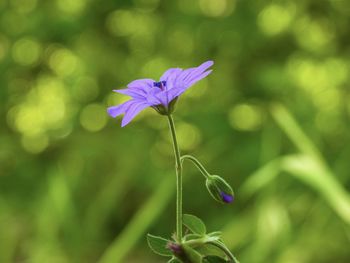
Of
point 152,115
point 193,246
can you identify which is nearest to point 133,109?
point 193,246

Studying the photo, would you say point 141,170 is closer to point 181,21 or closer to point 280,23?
point 181,21

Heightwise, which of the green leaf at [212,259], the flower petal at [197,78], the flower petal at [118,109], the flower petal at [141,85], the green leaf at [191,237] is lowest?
the green leaf at [212,259]

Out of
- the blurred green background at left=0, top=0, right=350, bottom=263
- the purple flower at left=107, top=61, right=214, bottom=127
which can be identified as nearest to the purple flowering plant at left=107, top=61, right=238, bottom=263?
the purple flower at left=107, top=61, right=214, bottom=127

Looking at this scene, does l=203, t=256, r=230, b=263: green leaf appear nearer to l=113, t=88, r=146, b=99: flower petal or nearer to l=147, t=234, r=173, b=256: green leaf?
l=147, t=234, r=173, b=256: green leaf

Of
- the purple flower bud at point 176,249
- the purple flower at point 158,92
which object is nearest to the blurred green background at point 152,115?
the purple flower at point 158,92

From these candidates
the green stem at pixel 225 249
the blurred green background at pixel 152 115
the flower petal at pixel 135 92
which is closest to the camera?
the green stem at pixel 225 249

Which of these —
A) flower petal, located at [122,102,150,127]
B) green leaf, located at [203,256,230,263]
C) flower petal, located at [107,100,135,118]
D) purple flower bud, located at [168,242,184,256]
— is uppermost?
flower petal, located at [107,100,135,118]

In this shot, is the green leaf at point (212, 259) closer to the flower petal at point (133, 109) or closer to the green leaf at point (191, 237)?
the green leaf at point (191, 237)
